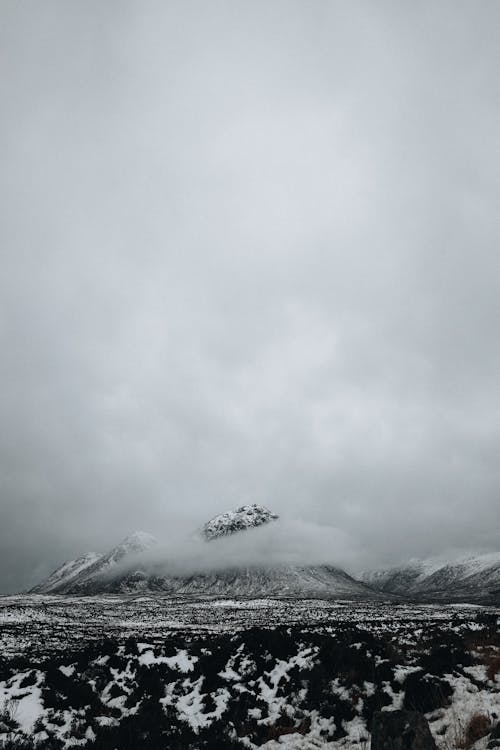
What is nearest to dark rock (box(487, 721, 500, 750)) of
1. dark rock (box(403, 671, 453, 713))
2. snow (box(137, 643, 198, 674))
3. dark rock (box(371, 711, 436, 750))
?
dark rock (box(371, 711, 436, 750))

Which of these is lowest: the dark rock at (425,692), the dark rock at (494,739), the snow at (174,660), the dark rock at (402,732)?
the snow at (174,660)

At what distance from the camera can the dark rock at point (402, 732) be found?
8148 millimetres

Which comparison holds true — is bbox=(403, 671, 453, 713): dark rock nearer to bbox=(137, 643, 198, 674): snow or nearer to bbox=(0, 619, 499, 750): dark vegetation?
bbox=(0, 619, 499, 750): dark vegetation

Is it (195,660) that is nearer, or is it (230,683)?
(230,683)

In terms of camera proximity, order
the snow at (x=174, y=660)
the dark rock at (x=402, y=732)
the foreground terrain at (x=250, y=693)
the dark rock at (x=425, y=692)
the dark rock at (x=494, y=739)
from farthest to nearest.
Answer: the snow at (x=174, y=660) < the dark rock at (x=425, y=692) < the foreground terrain at (x=250, y=693) < the dark rock at (x=494, y=739) < the dark rock at (x=402, y=732)

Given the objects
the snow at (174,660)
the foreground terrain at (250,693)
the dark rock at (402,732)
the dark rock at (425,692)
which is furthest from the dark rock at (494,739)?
the snow at (174,660)

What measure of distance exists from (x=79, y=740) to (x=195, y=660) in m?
7.67

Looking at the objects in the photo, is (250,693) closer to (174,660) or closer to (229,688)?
(229,688)

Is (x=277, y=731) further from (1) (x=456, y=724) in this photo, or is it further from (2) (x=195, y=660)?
(2) (x=195, y=660)

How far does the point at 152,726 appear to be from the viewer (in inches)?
487

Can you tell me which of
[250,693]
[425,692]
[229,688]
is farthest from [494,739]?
[229,688]

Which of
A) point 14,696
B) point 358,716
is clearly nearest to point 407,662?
point 358,716

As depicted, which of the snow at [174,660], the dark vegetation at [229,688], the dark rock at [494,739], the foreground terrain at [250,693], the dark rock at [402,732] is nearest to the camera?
the dark rock at [402,732]

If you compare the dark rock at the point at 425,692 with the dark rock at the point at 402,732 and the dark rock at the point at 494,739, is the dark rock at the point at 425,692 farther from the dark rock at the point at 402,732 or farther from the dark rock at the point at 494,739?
the dark rock at the point at 402,732
